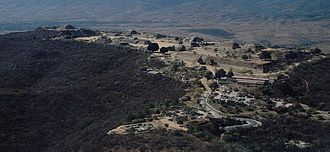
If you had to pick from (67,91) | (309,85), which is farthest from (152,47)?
(309,85)

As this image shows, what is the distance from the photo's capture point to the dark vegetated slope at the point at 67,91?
126 ft

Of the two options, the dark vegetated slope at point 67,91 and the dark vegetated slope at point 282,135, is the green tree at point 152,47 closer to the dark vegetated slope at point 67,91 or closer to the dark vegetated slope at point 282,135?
the dark vegetated slope at point 67,91

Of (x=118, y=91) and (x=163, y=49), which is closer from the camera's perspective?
(x=118, y=91)

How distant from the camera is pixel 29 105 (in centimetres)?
4619

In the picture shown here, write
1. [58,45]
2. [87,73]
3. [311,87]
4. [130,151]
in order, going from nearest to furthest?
[130,151]
[311,87]
[87,73]
[58,45]

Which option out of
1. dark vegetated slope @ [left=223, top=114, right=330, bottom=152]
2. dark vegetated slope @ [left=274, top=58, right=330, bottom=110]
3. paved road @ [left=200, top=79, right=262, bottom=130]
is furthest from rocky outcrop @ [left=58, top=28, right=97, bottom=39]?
dark vegetated slope @ [left=223, top=114, right=330, bottom=152]

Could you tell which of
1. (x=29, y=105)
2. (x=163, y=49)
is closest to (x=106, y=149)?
(x=29, y=105)

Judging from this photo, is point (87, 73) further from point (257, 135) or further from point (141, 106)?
point (257, 135)

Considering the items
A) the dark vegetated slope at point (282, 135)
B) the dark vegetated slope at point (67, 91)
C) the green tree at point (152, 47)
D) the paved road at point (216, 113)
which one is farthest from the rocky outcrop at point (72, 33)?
the dark vegetated slope at point (282, 135)

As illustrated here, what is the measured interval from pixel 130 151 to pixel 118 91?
30.3m

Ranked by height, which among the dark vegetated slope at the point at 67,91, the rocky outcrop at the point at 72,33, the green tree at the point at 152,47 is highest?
the rocky outcrop at the point at 72,33

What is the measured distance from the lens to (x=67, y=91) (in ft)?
175

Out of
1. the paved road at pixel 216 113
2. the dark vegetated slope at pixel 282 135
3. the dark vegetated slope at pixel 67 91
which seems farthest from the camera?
the dark vegetated slope at pixel 67 91

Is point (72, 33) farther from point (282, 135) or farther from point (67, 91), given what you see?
point (282, 135)
